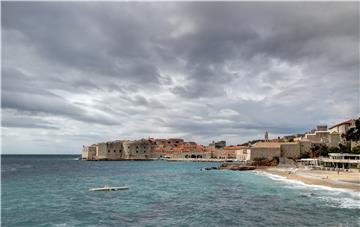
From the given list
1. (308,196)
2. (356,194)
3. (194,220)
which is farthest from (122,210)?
(356,194)

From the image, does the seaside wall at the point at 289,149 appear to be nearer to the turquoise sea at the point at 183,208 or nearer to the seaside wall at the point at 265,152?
the seaside wall at the point at 265,152

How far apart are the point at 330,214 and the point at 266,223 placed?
5.35 meters

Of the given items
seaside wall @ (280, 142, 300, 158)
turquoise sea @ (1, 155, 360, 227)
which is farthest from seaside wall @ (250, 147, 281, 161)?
turquoise sea @ (1, 155, 360, 227)

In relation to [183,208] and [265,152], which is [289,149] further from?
[183,208]

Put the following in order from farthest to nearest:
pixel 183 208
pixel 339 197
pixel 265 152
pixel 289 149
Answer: pixel 289 149
pixel 265 152
pixel 339 197
pixel 183 208

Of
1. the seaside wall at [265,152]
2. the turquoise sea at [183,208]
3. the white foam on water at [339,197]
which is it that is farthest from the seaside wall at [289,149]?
the turquoise sea at [183,208]

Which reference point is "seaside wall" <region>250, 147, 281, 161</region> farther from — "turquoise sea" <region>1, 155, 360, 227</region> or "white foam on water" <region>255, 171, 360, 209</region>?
"turquoise sea" <region>1, 155, 360, 227</region>

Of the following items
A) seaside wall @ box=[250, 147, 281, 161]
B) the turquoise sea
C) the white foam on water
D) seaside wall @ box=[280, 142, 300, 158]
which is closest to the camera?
the turquoise sea

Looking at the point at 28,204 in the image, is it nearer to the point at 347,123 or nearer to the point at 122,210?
the point at 122,210

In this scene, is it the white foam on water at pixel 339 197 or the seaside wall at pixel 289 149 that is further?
the seaside wall at pixel 289 149

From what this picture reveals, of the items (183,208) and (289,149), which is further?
(289,149)

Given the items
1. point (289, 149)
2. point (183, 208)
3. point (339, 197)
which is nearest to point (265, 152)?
point (289, 149)

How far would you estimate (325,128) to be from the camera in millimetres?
132625

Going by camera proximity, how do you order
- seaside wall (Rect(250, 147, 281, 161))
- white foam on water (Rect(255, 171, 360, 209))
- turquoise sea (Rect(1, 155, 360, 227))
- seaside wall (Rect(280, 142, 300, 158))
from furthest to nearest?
seaside wall (Rect(280, 142, 300, 158)), seaside wall (Rect(250, 147, 281, 161)), white foam on water (Rect(255, 171, 360, 209)), turquoise sea (Rect(1, 155, 360, 227))
